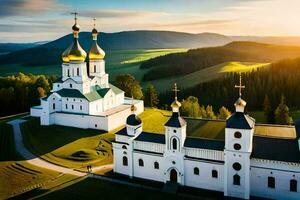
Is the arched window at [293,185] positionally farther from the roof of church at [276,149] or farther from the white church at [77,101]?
the white church at [77,101]

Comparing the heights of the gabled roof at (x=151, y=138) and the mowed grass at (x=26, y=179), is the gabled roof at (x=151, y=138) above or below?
above

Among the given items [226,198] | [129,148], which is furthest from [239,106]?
[129,148]

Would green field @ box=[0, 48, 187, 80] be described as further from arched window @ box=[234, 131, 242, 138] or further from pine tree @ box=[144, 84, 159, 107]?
arched window @ box=[234, 131, 242, 138]

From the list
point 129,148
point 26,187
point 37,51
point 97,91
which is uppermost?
point 37,51

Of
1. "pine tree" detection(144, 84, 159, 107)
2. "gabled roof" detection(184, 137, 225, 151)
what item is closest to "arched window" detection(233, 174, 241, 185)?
"gabled roof" detection(184, 137, 225, 151)

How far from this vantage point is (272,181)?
83.6 ft

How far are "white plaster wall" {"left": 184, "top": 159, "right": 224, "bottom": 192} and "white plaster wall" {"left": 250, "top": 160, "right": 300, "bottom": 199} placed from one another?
2.40 m

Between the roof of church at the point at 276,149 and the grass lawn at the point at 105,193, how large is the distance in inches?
282

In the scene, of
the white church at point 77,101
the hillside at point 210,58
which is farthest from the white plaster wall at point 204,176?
the hillside at point 210,58

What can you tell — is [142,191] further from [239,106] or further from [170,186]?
[239,106]

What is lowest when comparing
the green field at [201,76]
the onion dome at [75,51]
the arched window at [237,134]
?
the arched window at [237,134]

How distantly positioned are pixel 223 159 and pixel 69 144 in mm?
19683

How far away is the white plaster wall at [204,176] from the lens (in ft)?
88.1

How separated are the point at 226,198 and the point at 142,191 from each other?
666 cm
